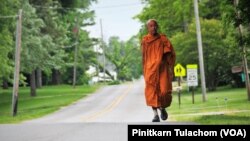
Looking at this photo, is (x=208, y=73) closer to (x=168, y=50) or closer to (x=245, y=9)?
(x=245, y=9)

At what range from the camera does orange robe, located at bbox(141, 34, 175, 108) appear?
275 inches

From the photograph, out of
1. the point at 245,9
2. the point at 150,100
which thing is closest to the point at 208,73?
the point at 245,9

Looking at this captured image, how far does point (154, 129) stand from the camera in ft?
17.2

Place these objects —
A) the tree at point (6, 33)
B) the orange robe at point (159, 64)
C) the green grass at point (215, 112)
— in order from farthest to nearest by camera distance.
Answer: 1. the tree at point (6, 33)
2. the green grass at point (215, 112)
3. the orange robe at point (159, 64)

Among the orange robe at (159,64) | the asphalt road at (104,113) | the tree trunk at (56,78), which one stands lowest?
the asphalt road at (104,113)

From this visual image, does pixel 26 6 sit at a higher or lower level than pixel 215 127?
higher

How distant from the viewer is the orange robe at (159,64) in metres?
6.99

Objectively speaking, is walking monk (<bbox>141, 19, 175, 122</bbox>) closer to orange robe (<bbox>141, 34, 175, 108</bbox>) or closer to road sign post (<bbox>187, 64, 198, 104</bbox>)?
orange robe (<bbox>141, 34, 175, 108</bbox>)

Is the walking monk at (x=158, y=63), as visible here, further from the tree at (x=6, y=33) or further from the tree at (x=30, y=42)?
the tree at (x=30, y=42)

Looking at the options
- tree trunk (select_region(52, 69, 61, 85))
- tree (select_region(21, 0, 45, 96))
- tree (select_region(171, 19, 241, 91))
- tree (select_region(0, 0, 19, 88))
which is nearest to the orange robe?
Answer: tree (select_region(0, 0, 19, 88))

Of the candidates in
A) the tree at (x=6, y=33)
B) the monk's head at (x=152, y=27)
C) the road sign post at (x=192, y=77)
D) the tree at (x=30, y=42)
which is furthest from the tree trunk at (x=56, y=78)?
the monk's head at (x=152, y=27)

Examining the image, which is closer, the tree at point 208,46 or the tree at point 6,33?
the tree at point 6,33

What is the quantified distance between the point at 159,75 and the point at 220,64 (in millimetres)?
48203

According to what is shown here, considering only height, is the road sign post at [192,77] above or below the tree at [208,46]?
below
